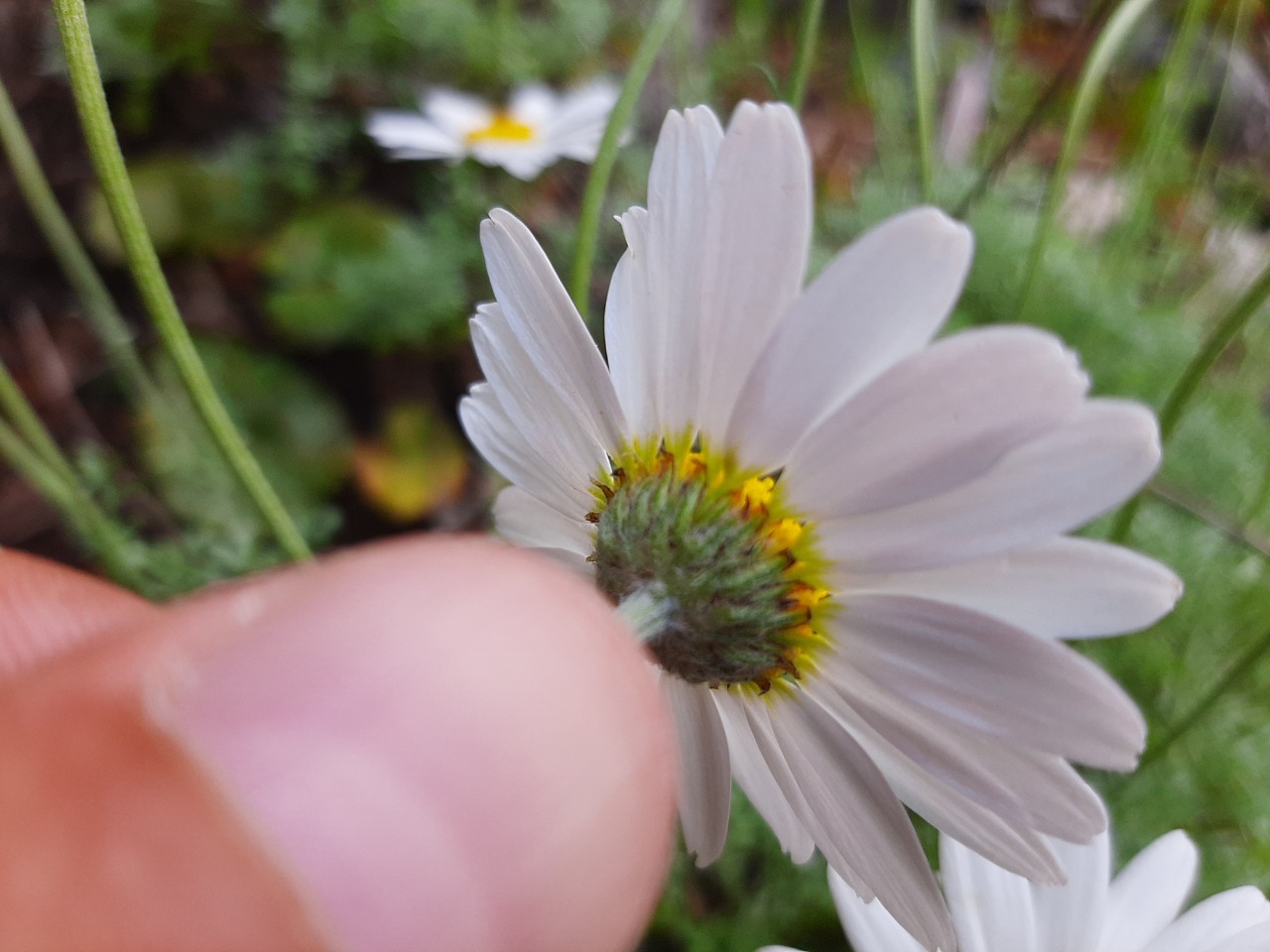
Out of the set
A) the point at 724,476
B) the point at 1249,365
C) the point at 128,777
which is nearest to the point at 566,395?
the point at 724,476

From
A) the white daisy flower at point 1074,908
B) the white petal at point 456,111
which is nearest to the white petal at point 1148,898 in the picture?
the white daisy flower at point 1074,908

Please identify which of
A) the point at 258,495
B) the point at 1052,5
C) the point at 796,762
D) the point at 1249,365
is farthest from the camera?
the point at 1052,5

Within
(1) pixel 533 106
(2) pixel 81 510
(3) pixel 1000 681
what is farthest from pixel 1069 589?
(1) pixel 533 106

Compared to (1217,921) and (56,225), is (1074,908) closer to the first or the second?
(1217,921)

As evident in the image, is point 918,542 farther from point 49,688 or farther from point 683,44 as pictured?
point 683,44

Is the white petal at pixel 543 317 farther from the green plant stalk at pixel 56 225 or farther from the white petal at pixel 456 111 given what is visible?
the white petal at pixel 456 111

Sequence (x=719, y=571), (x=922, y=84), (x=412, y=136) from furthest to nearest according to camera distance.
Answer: (x=412, y=136)
(x=922, y=84)
(x=719, y=571)
